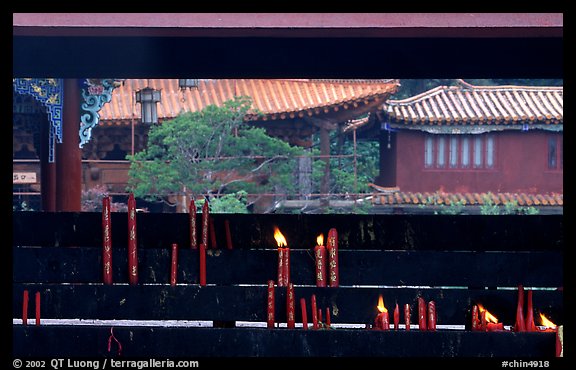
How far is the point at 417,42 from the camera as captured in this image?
214 inches

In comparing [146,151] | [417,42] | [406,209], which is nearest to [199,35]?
[417,42]

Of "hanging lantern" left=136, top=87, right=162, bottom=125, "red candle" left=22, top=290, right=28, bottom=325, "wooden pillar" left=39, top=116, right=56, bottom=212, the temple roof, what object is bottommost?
"red candle" left=22, top=290, right=28, bottom=325

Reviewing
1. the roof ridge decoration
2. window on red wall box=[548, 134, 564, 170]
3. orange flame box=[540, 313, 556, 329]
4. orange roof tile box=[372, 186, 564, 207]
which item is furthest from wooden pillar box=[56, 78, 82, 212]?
window on red wall box=[548, 134, 564, 170]

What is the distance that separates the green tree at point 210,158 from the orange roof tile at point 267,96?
741mm

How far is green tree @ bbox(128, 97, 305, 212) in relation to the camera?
17.1 meters

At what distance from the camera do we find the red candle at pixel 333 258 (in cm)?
578

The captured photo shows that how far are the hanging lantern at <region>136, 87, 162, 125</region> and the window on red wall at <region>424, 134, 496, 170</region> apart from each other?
8.51 m

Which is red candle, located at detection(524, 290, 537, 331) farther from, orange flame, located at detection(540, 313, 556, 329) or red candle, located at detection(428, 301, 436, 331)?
red candle, located at detection(428, 301, 436, 331)

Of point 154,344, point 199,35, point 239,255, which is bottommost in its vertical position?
point 154,344

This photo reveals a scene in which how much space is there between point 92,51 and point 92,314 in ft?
5.47

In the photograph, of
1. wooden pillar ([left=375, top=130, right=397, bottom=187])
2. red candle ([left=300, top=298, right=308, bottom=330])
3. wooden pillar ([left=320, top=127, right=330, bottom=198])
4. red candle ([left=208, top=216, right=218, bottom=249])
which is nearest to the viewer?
red candle ([left=300, top=298, right=308, bottom=330])

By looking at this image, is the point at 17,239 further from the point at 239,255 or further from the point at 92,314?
the point at 239,255

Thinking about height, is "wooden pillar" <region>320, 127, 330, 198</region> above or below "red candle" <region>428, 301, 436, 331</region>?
above

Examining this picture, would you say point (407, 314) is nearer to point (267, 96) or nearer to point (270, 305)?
point (270, 305)
